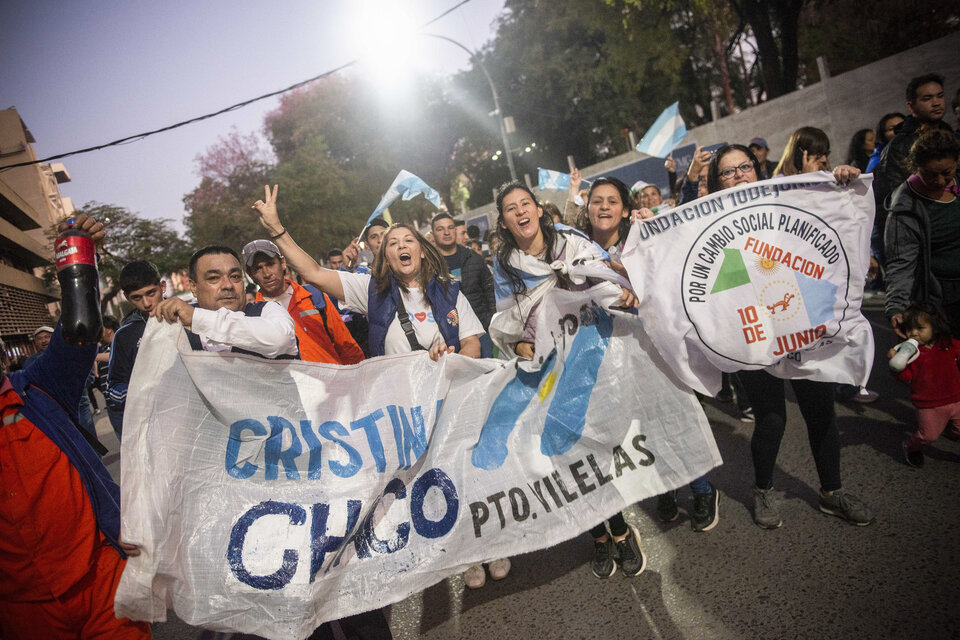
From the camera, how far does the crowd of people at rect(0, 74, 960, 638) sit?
83.8 inches

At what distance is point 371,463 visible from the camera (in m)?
2.70

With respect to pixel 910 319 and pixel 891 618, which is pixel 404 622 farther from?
pixel 910 319

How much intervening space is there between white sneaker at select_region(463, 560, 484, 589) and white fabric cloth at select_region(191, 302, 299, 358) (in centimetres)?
170

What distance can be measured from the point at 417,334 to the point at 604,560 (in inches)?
62.5

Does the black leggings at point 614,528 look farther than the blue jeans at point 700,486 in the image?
No

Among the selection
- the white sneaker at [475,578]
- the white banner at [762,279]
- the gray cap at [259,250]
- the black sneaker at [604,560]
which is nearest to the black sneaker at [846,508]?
the white banner at [762,279]

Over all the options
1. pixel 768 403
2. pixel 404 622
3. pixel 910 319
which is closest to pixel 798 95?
pixel 910 319

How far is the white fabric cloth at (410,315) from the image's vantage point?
3246mm

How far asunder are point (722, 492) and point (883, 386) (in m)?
2.14

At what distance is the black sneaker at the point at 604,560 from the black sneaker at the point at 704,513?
0.53 metres

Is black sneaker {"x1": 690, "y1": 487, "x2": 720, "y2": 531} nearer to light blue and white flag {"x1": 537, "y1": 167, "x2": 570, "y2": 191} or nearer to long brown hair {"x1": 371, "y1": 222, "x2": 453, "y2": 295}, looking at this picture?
long brown hair {"x1": 371, "y1": 222, "x2": 453, "y2": 295}

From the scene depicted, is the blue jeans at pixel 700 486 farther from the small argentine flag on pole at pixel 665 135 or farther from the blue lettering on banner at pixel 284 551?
the small argentine flag on pole at pixel 665 135

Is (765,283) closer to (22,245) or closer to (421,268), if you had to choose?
(421,268)

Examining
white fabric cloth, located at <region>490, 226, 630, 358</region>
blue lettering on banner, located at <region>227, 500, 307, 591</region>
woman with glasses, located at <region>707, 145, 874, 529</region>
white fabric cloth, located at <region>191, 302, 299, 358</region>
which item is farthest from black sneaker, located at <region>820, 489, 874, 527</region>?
white fabric cloth, located at <region>191, 302, 299, 358</region>
